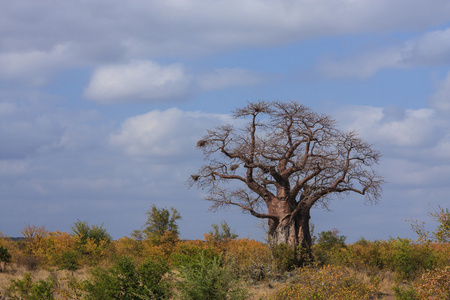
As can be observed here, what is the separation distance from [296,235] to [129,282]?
32.6 ft

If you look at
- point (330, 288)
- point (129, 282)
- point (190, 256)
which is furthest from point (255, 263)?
point (129, 282)

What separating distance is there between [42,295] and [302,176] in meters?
11.7

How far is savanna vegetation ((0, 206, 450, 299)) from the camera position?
10992 mm

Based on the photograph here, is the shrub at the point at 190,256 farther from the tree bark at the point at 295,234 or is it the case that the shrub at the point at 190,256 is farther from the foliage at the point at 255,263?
the tree bark at the point at 295,234

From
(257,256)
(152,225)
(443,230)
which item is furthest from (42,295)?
(152,225)

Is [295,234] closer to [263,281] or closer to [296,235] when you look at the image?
[296,235]

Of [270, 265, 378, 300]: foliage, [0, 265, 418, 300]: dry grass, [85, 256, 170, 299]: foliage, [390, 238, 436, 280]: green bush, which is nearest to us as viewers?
[85, 256, 170, 299]: foliage

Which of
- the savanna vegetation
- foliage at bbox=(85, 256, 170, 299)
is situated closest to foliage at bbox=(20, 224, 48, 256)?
the savanna vegetation

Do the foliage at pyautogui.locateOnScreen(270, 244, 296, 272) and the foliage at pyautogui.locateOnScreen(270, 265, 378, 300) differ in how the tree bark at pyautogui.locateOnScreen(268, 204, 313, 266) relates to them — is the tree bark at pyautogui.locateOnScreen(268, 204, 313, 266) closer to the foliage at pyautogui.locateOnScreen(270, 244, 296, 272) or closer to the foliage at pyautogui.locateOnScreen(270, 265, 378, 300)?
the foliage at pyautogui.locateOnScreen(270, 244, 296, 272)

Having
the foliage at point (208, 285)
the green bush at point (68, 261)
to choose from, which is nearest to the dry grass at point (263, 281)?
the green bush at point (68, 261)

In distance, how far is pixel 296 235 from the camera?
20281 millimetres

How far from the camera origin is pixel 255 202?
21.1 metres

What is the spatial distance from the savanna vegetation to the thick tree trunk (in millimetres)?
444

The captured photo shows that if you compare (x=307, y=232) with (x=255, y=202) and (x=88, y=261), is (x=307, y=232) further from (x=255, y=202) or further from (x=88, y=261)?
(x=88, y=261)
